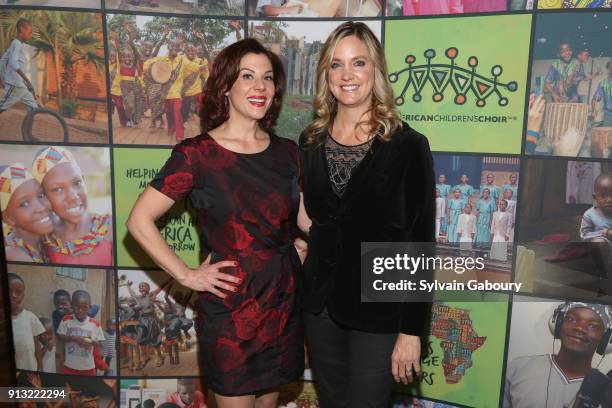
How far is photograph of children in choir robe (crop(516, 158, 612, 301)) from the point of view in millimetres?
1867

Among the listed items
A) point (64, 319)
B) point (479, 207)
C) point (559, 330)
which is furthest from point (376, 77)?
point (64, 319)

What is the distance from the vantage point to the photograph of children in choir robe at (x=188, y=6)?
216cm

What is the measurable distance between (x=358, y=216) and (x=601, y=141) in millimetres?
1012

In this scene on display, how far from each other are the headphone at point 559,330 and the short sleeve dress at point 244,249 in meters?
1.06

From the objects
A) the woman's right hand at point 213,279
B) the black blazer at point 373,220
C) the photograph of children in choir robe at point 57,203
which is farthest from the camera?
the photograph of children in choir robe at point 57,203

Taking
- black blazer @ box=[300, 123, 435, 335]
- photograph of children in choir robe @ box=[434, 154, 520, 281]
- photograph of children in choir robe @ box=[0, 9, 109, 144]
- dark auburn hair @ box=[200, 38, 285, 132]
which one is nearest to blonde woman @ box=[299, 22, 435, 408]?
black blazer @ box=[300, 123, 435, 335]

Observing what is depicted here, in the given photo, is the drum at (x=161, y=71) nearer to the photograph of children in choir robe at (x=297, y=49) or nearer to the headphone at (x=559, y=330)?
the photograph of children in choir robe at (x=297, y=49)

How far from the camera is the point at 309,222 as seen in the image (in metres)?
1.82

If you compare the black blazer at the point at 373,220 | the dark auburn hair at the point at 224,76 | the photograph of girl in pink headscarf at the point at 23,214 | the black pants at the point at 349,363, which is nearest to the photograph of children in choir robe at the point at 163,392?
the photograph of girl in pink headscarf at the point at 23,214

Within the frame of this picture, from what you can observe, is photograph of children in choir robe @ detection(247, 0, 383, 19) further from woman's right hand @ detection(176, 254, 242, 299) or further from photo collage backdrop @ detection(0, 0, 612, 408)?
woman's right hand @ detection(176, 254, 242, 299)

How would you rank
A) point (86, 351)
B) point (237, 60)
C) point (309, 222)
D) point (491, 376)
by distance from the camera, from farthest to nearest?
point (86, 351) < point (491, 376) < point (309, 222) < point (237, 60)

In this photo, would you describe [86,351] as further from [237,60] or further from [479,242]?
[479,242]

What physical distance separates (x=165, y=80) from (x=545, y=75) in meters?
1.57

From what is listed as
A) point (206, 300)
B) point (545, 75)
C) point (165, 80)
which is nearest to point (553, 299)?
point (545, 75)
